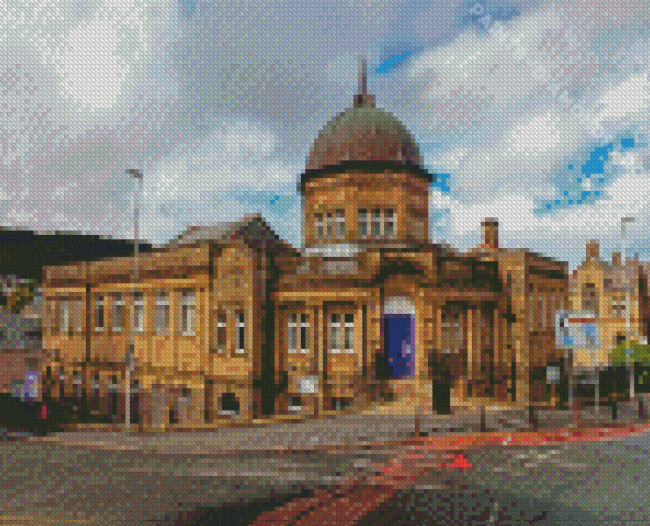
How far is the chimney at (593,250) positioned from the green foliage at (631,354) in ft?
64.9

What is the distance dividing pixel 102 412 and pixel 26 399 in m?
2.73

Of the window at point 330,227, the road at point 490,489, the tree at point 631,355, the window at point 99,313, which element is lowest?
the road at point 490,489

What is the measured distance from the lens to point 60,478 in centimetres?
1491

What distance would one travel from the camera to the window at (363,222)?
33375 millimetres

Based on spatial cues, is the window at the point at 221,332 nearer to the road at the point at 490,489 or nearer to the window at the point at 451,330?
the window at the point at 451,330

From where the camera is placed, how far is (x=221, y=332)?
2800 centimetres

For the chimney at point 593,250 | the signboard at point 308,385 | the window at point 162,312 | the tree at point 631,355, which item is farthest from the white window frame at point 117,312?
the chimney at point 593,250

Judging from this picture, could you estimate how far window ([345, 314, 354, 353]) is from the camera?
27.2 m

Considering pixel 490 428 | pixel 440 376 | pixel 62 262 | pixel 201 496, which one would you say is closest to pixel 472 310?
pixel 440 376

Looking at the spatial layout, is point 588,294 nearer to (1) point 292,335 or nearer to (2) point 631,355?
(2) point 631,355

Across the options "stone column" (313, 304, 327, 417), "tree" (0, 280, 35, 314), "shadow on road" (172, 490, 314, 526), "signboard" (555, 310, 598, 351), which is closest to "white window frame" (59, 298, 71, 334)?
"tree" (0, 280, 35, 314)

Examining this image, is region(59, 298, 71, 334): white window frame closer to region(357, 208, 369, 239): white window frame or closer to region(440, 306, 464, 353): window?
region(357, 208, 369, 239): white window frame

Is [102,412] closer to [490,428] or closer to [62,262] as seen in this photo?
[490,428]

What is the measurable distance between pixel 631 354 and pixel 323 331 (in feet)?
→ 62.0
